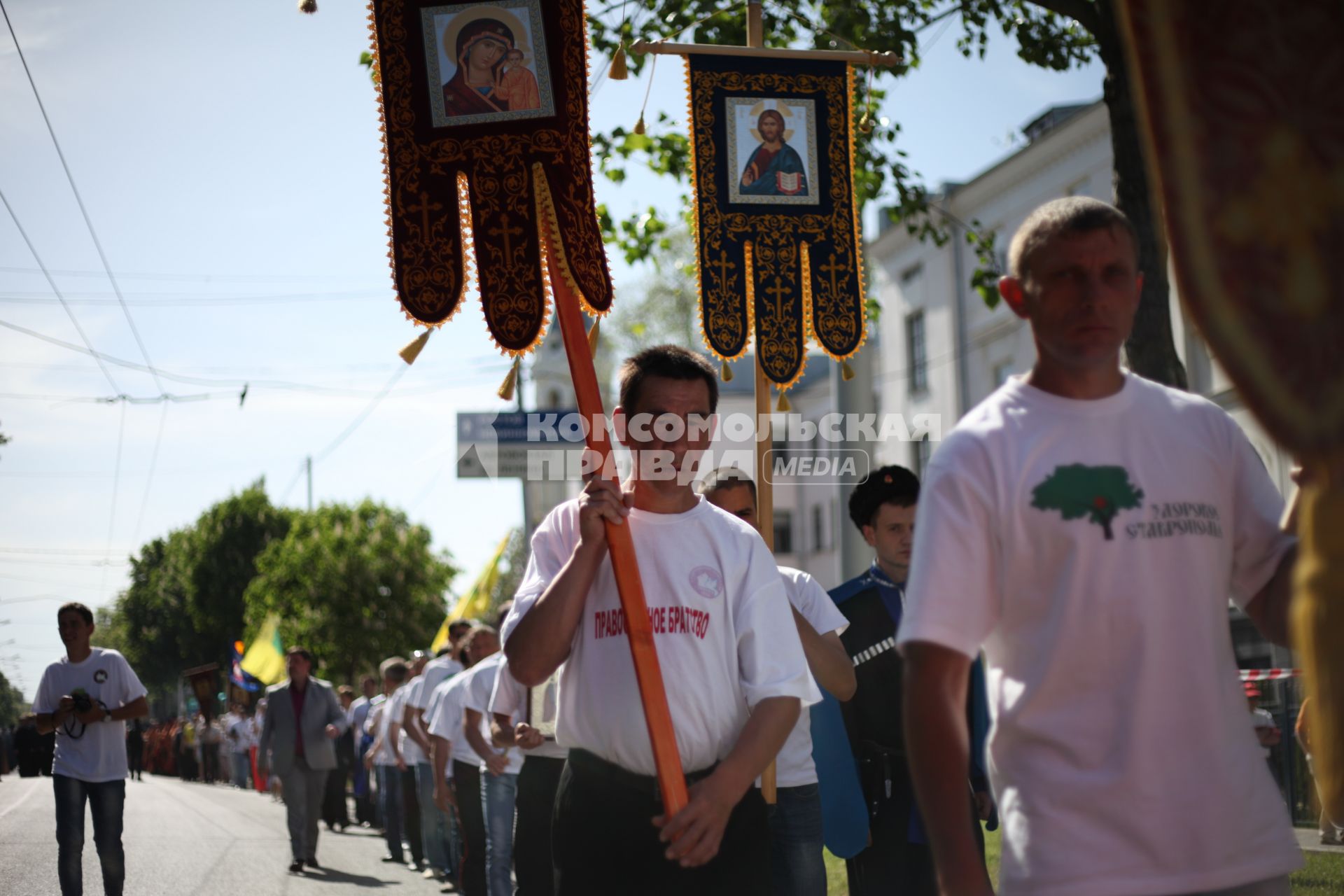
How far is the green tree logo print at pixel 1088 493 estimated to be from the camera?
2443mm

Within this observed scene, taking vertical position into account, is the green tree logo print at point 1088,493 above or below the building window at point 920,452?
below

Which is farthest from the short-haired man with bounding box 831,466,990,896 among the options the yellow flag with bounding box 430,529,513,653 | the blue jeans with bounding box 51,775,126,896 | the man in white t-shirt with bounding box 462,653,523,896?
the yellow flag with bounding box 430,529,513,653

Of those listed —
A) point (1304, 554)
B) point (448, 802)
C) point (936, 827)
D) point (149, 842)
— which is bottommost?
point (149, 842)

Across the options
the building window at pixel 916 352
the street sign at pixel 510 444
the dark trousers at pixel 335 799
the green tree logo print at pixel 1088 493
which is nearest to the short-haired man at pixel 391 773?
the dark trousers at pixel 335 799

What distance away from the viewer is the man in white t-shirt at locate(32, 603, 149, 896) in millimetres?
9070

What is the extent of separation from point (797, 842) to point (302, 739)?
10.1 meters

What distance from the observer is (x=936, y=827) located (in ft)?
7.99

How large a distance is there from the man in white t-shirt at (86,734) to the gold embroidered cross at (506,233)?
19.5 feet

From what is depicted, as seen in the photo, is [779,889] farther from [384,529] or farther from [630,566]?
[384,529]

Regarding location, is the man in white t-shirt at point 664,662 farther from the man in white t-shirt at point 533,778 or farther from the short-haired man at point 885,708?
the man in white t-shirt at point 533,778

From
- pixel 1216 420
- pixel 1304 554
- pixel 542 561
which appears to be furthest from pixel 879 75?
pixel 1304 554

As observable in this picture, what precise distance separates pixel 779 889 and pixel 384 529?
4450 cm

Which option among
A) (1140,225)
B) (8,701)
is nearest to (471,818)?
(1140,225)

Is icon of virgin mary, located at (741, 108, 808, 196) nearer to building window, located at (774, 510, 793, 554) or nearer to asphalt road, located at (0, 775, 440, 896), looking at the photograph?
asphalt road, located at (0, 775, 440, 896)
